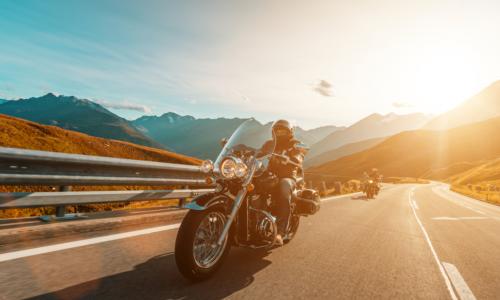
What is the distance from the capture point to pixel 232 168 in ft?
13.2

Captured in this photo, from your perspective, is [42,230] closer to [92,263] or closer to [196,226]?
[92,263]

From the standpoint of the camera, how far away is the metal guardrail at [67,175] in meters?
4.43

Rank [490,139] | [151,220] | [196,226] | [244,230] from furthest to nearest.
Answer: [490,139] < [151,220] < [244,230] < [196,226]

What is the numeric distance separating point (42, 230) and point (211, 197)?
7.95 feet

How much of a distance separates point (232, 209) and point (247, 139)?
1.23 meters

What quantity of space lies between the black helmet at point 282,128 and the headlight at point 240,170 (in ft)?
4.73

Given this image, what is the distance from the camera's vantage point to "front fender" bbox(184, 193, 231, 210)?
360cm

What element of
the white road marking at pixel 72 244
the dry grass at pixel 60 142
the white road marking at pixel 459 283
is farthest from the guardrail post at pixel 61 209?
the dry grass at pixel 60 142

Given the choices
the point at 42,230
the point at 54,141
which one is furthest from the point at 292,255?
the point at 54,141

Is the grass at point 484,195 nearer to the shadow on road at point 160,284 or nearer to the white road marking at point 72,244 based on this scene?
the white road marking at point 72,244

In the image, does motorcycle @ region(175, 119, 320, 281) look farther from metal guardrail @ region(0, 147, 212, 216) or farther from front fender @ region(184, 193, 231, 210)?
metal guardrail @ region(0, 147, 212, 216)

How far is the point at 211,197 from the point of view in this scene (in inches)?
150

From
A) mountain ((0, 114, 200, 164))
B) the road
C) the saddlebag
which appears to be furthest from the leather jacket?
mountain ((0, 114, 200, 164))

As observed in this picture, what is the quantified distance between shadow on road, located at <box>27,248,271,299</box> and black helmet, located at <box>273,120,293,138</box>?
6.72ft
